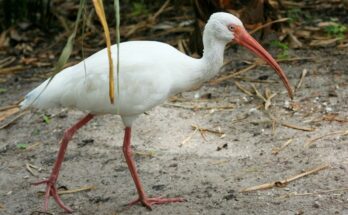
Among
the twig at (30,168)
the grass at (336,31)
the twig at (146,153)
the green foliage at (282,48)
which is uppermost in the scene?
the grass at (336,31)

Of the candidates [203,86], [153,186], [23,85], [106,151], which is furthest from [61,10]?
[153,186]

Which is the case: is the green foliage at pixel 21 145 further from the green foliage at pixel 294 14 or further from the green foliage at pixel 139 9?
the green foliage at pixel 294 14

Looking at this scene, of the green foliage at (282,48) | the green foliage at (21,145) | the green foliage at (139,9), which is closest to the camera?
the green foliage at (21,145)

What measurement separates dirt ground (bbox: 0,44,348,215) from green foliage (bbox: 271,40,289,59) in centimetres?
18

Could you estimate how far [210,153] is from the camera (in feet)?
18.1

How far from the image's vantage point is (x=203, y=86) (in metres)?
6.74

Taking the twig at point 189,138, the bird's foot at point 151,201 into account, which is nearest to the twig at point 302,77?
the twig at point 189,138

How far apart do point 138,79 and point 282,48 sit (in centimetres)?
292

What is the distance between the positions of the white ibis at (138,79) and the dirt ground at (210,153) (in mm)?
242

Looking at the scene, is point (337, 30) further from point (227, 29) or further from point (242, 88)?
point (227, 29)

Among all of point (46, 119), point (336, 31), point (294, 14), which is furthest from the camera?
point (294, 14)

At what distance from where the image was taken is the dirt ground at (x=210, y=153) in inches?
189

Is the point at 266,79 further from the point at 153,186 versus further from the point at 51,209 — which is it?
the point at 51,209

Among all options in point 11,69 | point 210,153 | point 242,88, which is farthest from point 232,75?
point 11,69
